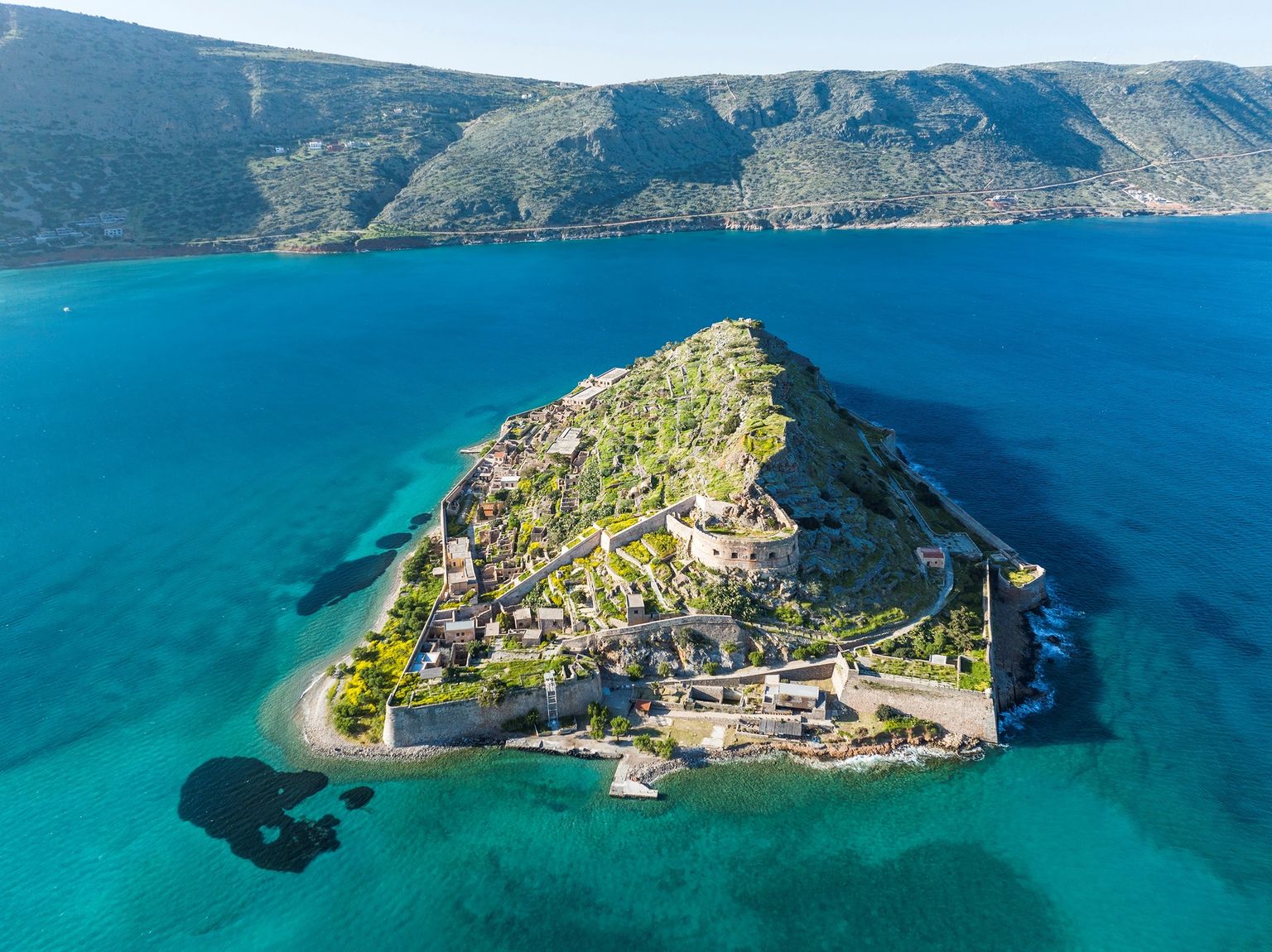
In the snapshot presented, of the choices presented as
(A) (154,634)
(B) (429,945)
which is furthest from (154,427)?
(B) (429,945)

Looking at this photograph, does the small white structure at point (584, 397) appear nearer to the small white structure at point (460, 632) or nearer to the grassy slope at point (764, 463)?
the grassy slope at point (764, 463)

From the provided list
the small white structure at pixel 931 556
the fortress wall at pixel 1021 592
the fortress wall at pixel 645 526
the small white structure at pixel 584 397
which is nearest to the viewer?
the small white structure at pixel 931 556

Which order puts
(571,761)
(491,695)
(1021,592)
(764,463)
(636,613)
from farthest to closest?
(1021,592) → (764,463) → (636,613) → (491,695) → (571,761)

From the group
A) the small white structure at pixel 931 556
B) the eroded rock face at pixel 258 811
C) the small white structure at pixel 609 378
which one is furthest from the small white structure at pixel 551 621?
the small white structure at pixel 609 378

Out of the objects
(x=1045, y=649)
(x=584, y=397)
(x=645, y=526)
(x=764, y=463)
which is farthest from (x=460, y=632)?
(x=584, y=397)

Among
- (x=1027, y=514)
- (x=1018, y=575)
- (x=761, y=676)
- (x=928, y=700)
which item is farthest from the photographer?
(x=1027, y=514)

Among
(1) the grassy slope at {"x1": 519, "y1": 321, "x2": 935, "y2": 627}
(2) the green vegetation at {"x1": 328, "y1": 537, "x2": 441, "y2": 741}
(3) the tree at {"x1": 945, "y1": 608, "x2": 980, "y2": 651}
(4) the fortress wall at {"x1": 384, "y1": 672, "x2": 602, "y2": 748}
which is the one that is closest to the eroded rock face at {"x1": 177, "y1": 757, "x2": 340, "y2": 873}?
(2) the green vegetation at {"x1": 328, "y1": 537, "x2": 441, "y2": 741}

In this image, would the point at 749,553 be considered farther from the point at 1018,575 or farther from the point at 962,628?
the point at 1018,575

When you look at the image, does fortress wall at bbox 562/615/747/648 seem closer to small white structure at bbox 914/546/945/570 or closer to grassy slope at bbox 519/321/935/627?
grassy slope at bbox 519/321/935/627

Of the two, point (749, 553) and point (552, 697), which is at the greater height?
point (749, 553)
